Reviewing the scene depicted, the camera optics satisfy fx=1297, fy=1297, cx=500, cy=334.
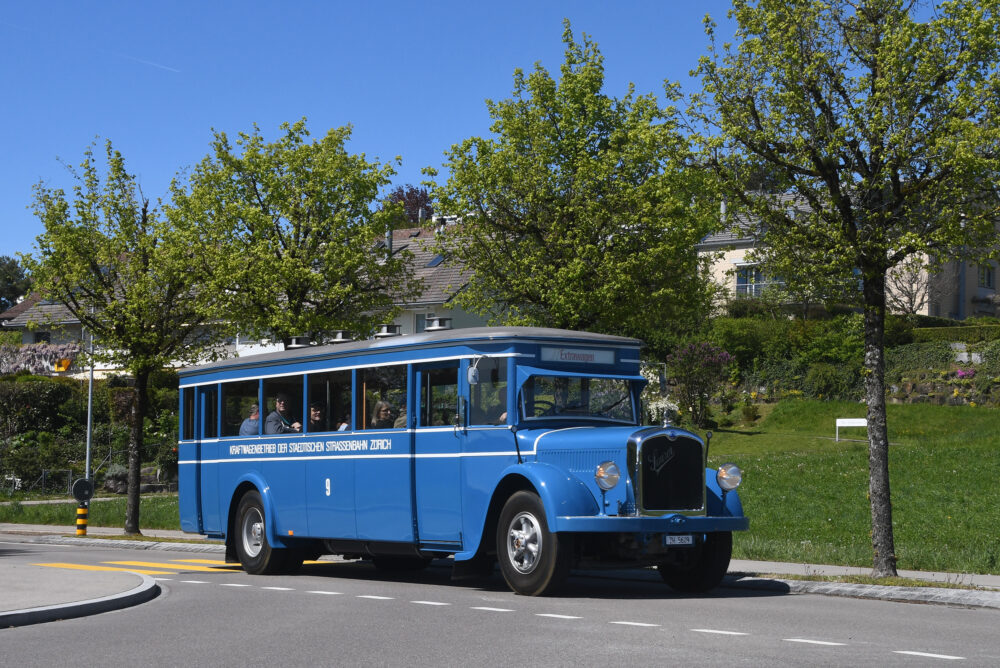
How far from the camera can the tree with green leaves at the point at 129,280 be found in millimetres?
27281

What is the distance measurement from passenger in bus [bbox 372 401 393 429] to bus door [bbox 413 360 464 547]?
1.84ft

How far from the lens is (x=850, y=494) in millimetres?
24391

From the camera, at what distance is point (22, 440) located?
44.2 metres

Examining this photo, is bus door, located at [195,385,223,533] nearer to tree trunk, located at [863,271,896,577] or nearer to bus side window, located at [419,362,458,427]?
bus side window, located at [419,362,458,427]

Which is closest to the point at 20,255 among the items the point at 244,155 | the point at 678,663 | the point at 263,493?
the point at 244,155

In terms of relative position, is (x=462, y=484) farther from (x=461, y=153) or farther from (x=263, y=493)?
(x=461, y=153)

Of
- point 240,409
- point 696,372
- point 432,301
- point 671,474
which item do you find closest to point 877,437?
point 671,474

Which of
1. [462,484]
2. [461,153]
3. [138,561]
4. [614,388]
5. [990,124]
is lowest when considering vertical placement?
[138,561]

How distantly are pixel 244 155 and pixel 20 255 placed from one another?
5.19 m

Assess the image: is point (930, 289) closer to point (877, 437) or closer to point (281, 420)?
point (877, 437)

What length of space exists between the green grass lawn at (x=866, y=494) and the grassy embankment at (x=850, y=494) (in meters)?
0.02

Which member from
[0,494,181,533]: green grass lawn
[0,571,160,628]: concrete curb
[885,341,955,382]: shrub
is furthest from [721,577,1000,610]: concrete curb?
[885,341,955,382]: shrub

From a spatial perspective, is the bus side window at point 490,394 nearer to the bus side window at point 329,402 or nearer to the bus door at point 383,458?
the bus door at point 383,458

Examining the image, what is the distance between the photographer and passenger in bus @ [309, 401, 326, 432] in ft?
54.4
